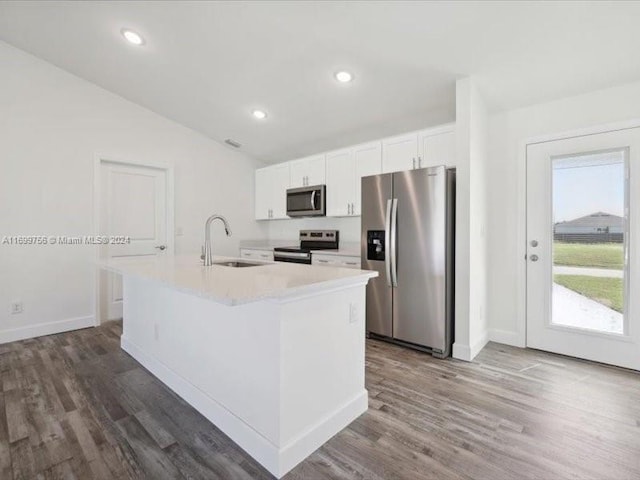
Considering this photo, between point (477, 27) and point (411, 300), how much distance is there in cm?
217

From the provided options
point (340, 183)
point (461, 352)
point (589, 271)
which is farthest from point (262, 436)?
point (340, 183)

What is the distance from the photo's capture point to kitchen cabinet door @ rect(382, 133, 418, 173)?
3.37 metres

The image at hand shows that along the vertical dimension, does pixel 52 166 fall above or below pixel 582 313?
above

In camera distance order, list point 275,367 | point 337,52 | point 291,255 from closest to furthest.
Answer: point 275,367, point 337,52, point 291,255

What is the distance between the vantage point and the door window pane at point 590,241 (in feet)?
8.66

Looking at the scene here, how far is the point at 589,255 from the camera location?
276 cm

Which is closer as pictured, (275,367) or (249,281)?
(275,367)

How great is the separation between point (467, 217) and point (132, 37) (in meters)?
3.35

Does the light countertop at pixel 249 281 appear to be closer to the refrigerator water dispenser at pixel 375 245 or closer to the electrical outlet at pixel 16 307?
the refrigerator water dispenser at pixel 375 245

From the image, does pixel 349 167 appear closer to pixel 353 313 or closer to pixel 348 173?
pixel 348 173

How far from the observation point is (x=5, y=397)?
2.15 m

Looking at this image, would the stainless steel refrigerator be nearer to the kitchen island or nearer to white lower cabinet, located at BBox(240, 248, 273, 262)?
the kitchen island

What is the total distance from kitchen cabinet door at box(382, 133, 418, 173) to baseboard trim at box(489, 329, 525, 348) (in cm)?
188

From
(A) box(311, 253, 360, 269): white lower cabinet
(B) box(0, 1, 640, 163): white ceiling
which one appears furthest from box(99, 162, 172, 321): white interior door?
(A) box(311, 253, 360, 269): white lower cabinet
